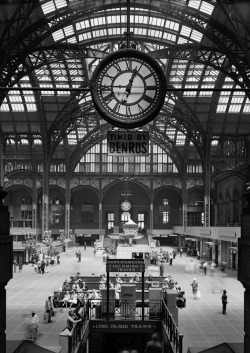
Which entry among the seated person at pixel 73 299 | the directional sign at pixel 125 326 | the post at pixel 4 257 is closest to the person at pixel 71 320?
the directional sign at pixel 125 326

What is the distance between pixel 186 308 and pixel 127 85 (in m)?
19.0

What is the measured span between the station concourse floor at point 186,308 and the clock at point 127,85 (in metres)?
2.65

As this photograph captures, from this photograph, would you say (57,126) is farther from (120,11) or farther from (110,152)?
(110,152)

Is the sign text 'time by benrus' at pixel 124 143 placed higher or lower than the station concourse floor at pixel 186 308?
higher

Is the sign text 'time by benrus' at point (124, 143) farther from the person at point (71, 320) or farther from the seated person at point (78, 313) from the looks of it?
the seated person at point (78, 313)

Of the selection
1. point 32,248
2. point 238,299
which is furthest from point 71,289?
point 32,248

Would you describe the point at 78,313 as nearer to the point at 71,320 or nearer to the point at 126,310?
the point at 71,320

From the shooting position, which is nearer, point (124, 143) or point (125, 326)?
point (124, 143)

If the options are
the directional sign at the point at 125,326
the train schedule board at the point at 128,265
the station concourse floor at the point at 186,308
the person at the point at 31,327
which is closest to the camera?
the person at the point at 31,327

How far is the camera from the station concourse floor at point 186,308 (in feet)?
53.7

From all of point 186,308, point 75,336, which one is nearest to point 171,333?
point 75,336

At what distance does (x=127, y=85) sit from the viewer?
4.35m

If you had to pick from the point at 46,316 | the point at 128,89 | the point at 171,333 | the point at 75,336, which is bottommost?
the point at 46,316

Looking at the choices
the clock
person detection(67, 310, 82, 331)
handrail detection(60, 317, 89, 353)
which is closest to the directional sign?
handrail detection(60, 317, 89, 353)
